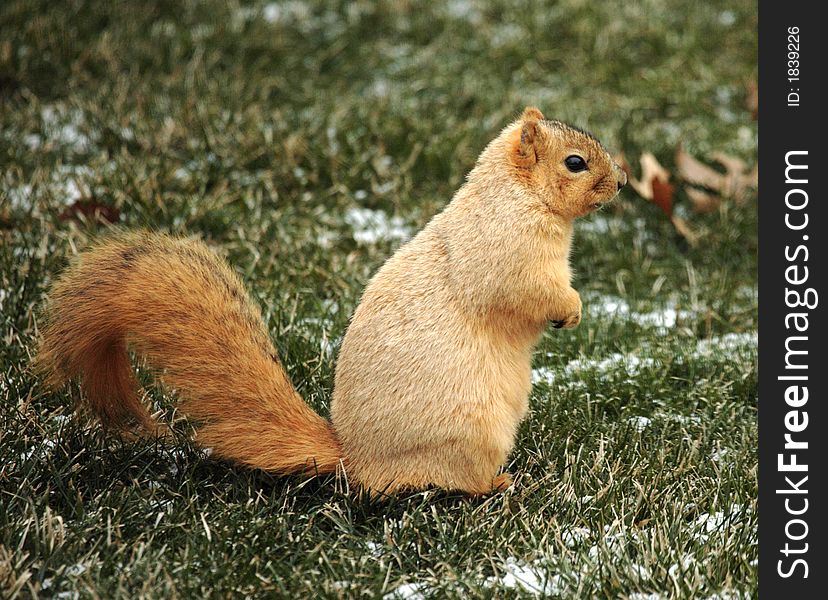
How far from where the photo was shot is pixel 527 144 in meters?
2.84

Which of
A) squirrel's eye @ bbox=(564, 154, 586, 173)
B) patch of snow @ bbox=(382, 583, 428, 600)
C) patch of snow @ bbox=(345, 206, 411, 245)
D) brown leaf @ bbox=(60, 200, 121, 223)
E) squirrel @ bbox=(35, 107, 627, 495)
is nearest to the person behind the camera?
patch of snow @ bbox=(382, 583, 428, 600)

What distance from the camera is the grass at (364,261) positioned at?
99.6 inches

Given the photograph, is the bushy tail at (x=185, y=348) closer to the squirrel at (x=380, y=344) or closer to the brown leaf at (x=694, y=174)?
the squirrel at (x=380, y=344)

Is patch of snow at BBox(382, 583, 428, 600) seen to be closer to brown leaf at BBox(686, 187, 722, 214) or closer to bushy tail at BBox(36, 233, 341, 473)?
bushy tail at BBox(36, 233, 341, 473)

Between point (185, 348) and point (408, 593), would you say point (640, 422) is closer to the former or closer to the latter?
point (408, 593)

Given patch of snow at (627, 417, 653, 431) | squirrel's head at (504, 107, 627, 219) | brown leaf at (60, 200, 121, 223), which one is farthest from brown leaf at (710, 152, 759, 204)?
brown leaf at (60, 200, 121, 223)

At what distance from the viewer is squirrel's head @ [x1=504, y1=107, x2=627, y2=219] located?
2822 millimetres

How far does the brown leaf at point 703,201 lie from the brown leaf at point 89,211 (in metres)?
2.72

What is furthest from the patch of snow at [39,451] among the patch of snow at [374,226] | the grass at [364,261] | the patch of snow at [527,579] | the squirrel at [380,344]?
the patch of snow at [374,226]

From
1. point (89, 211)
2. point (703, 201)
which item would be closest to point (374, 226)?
point (89, 211)

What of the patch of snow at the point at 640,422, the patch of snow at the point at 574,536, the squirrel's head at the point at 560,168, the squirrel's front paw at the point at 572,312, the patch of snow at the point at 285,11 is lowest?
the patch of snow at the point at 640,422

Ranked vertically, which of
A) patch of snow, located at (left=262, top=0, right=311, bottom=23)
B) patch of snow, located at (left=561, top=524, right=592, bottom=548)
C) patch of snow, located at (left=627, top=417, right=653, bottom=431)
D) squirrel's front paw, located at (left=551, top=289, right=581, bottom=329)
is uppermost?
patch of snow, located at (left=262, top=0, right=311, bottom=23)

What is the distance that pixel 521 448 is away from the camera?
313cm

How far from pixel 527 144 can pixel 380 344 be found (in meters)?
0.70
